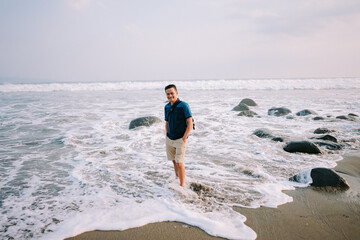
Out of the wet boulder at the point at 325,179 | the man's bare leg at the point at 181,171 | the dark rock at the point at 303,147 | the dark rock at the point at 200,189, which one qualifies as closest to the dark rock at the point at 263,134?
the dark rock at the point at 303,147

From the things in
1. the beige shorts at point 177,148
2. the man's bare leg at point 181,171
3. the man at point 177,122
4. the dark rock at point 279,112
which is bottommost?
the dark rock at point 279,112

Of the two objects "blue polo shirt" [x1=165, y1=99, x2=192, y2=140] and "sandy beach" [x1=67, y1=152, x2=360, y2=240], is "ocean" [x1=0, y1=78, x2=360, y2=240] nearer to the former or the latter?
"sandy beach" [x1=67, y1=152, x2=360, y2=240]

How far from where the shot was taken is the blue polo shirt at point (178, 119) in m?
3.64

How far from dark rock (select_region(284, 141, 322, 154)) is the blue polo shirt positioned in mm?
3913

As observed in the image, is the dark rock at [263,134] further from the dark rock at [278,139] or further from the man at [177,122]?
the man at [177,122]

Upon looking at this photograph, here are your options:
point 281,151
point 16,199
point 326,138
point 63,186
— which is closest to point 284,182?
point 281,151

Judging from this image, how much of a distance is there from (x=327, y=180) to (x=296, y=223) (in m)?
1.53

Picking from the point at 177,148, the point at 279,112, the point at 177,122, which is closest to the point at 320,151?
the point at 177,148

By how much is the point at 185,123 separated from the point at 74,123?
872 cm

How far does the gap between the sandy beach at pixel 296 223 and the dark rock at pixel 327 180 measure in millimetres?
215

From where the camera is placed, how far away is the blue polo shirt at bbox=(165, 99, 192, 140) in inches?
143

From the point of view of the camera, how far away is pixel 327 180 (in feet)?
13.2

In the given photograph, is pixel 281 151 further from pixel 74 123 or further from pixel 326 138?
pixel 74 123

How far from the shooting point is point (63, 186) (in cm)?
429
